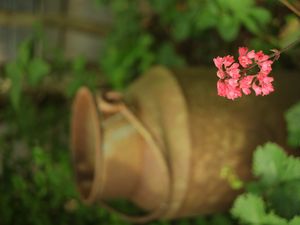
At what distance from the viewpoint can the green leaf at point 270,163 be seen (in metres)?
1.03

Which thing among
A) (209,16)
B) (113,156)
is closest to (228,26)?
(209,16)

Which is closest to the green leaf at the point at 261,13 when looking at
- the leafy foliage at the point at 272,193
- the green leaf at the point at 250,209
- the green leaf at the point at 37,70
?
the leafy foliage at the point at 272,193

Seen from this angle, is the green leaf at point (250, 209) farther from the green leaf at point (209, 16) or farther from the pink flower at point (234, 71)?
the green leaf at point (209, 16)

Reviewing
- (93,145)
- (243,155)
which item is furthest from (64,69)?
(243,155)

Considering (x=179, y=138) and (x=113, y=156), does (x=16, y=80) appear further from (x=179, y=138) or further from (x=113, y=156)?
(x=179, y=138)

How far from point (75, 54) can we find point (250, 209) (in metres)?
2.56

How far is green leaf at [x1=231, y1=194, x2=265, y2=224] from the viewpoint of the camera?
3.16 ft

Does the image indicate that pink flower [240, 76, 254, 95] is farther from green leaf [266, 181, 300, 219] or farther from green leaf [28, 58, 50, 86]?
green leaf [28, 58, 50, 86]

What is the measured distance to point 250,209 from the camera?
98 cm

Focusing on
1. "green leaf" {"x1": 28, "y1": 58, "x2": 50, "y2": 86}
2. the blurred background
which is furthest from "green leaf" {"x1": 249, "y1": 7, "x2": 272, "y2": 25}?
"green leaf" {"x1": 28, "y1": 58, "x2": 50, "y2": 86}

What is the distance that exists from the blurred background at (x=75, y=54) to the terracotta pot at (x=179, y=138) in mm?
246

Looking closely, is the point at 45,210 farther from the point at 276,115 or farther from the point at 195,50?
the point at 276,115

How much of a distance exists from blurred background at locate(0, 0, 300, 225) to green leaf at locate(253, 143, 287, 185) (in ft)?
1.80

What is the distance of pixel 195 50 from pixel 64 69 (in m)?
0.77
